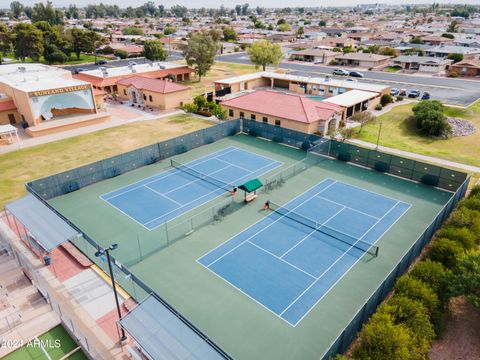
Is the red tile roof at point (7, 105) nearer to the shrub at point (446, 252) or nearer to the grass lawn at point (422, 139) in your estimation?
the grass lawn at point (422, 139)

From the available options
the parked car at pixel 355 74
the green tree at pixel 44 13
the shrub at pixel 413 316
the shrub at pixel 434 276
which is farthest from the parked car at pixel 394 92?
the green tree at pixel 44 13

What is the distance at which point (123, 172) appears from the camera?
32.8 metres

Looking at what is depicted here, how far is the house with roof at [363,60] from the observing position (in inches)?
3274

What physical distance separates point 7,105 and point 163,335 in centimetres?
4306

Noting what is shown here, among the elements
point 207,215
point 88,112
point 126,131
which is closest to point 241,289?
point 207,215

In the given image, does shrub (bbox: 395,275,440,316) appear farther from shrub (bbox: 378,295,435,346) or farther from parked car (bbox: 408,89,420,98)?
parked car (bbox: 408,89,420,98)

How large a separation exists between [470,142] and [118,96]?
5116cm

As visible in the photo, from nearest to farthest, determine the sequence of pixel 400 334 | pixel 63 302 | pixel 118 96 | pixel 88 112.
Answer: pixel 400 334, pixel 63 302, pixel 88 112, pixel 118 96

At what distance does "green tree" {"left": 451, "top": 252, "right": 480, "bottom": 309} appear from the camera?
15703 mm

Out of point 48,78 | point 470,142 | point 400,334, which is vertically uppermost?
point 48,78

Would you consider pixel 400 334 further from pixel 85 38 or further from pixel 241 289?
pixel 85 38

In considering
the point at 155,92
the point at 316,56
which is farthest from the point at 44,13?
the point at 155,92

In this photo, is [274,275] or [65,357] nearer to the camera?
[65,357]

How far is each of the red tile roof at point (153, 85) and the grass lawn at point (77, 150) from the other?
271 inches
